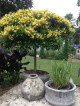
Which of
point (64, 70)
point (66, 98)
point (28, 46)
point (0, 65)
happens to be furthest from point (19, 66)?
point (66, 98)

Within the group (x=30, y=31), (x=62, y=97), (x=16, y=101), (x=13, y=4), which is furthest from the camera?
(x=13, y=4)

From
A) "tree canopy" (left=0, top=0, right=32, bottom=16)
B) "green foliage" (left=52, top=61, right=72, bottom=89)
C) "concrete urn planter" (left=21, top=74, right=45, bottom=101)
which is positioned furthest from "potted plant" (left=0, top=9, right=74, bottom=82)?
"tree canopy" (left=0, top=0, right=32, bottom=16)

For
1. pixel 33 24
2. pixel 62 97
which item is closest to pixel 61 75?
pixel 62 97

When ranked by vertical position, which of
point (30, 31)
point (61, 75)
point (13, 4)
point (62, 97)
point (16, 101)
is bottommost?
point (16, 101)

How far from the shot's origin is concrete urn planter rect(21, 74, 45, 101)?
2.47 meters

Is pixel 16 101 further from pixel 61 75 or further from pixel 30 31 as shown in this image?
pixel 30 31

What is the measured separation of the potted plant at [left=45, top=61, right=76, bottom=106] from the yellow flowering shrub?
72 centimetres

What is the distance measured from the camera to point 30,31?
2.67 m

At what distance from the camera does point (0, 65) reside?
3088mm

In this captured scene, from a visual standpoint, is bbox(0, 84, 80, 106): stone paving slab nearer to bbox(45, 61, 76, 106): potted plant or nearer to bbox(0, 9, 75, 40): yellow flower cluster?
bbox(45, 61, 76, 106): potted plant

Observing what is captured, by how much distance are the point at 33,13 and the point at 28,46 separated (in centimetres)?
106

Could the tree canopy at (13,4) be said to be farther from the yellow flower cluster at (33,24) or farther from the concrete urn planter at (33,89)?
the concrete urn planter at (33,89)

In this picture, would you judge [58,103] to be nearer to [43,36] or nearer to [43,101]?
[43,101]

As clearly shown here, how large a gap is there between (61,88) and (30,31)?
5.04ft
